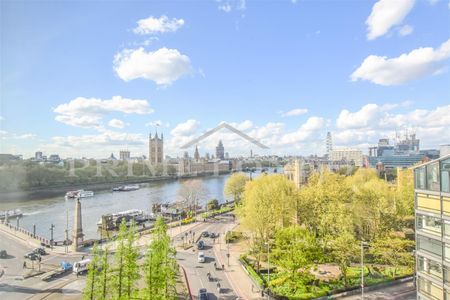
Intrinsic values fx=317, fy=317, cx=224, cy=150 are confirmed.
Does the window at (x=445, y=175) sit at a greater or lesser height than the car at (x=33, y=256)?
greater

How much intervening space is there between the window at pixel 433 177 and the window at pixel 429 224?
1.49 meters

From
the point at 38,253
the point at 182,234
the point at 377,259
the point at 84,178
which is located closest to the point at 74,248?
the point at 38,253

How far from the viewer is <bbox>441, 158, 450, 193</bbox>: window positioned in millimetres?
14352

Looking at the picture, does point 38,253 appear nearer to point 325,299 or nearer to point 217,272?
point 217,272

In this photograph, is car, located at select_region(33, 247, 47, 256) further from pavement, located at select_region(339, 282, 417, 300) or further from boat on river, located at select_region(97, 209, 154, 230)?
pavement, located at select_region(339, 282, 417, 300)

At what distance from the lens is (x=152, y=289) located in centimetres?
1667

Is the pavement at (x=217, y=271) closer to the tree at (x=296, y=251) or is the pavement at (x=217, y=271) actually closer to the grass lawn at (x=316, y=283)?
the grass lawn at (x=316, y=283)

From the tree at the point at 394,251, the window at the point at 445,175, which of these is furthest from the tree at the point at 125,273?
the tree at the point at 394,251

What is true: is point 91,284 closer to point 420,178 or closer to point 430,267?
point 430,267

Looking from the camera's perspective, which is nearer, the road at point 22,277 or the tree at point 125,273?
the tree at point 125,273

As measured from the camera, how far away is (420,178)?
1630 cm

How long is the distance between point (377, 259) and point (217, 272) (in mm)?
14541

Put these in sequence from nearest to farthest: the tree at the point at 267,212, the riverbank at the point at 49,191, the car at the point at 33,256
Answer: the car at the point at 33,256 < the tree at the point at 267,212 < the riverbank at the point at 49,191

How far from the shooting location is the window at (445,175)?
14352mm
